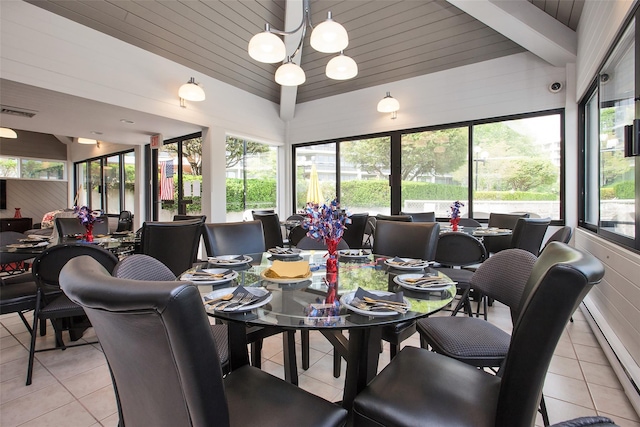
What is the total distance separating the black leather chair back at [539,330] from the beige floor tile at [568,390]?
139 centimetres

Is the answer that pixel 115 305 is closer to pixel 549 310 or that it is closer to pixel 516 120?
pixel 549 310

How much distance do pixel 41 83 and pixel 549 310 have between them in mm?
4541

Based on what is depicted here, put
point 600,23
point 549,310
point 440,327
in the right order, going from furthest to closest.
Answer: point 600,23, point 440,327, point 549,310

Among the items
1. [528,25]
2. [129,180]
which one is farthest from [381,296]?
[129,180]

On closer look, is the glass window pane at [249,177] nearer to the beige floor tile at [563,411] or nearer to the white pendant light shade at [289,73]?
the white pendant light shade at [289,73]

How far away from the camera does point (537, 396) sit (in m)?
0.89

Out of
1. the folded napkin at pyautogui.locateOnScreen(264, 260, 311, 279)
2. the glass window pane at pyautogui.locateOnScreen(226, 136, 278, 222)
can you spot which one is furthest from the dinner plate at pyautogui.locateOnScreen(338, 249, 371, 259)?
the glass window pane at pyautogui.locateOnScreen(226, 136, 278, 222)

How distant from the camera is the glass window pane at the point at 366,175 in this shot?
5625 millimetres

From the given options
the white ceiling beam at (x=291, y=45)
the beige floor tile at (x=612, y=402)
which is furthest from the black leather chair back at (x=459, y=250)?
the white ceiling beam at (x=291, y=45)

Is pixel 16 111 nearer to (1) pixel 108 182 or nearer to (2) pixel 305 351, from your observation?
(1) pixel 108 182

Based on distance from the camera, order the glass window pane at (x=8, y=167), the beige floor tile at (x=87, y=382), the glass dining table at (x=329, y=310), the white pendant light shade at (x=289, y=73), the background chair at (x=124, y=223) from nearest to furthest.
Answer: the glass dining table at (x=329, y=310) < the beige floor tile at (x=87, y=382) < the white pendant light shade at (x=289, y=73) < the background chair at (x=124, y=223) < the glass window pane at (x=8, y=167)

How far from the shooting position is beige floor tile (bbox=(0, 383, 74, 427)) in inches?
67.4

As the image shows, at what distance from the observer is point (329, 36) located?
8.37 ft


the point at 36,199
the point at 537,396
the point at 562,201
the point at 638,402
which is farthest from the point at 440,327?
the point at 36,199
